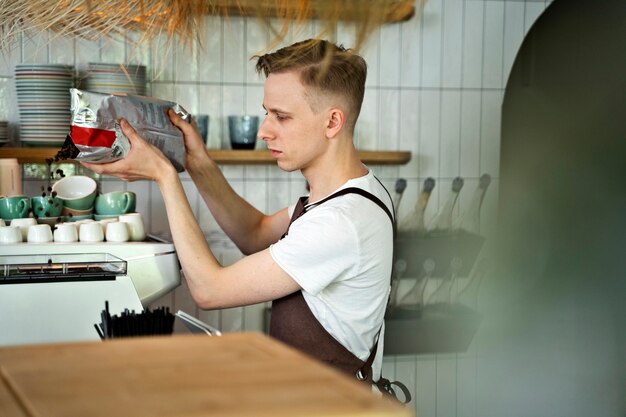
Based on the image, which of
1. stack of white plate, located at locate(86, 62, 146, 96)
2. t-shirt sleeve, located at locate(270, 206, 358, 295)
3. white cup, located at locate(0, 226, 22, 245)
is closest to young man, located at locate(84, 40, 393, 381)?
t-shirt sleeve, located at locate(270, 206, 358, 295)

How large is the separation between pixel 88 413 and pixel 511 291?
303 cm

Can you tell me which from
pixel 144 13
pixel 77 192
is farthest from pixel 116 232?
pixel 144 13

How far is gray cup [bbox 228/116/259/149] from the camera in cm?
293

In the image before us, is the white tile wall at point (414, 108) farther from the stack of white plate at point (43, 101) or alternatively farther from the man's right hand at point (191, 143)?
the man's right hand at point (191, 143)

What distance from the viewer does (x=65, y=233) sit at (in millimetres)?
1970

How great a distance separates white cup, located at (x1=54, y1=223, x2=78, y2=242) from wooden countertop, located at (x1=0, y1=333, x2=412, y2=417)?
4.64 feet

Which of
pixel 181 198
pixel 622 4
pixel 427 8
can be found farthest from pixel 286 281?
pixel 622 4

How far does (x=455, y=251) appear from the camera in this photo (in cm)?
309

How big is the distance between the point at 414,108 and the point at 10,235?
1697mm

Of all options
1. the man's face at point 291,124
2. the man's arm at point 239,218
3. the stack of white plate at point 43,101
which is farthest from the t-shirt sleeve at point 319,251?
the stack of white plate at point 43,101

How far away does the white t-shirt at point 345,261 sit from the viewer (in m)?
1.79

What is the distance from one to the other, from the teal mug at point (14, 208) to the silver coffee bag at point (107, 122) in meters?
0.32

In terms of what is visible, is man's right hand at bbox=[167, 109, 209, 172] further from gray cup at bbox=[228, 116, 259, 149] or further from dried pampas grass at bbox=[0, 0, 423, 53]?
gray cup at bbox=[228, 116, 259, 149]

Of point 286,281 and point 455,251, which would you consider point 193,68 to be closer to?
point 455,251
